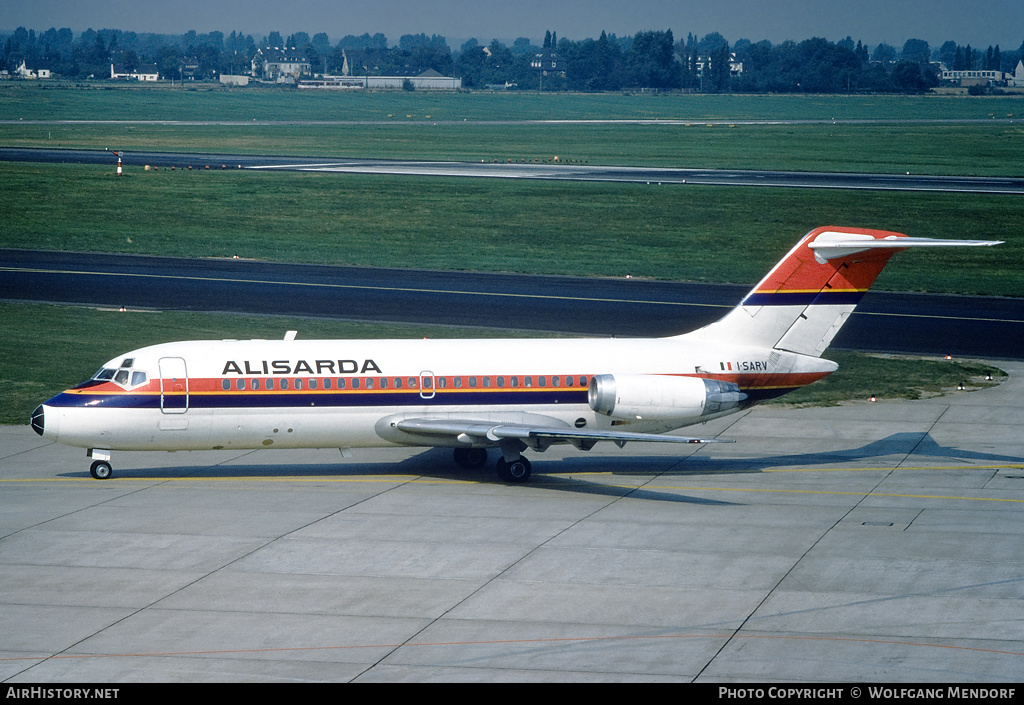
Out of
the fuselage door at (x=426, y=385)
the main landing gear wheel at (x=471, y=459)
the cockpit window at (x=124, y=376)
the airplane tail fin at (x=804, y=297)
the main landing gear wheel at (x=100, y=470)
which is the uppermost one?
the airplane tail fin at (x=804, y=297)

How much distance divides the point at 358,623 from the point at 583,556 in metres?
5.47

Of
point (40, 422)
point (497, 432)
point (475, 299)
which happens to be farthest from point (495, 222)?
point (40, 422)

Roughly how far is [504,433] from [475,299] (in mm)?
26184

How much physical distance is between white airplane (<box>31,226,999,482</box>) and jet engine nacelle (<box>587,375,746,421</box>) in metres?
0.03

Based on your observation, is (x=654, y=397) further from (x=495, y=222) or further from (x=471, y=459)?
(x=495, y=222)

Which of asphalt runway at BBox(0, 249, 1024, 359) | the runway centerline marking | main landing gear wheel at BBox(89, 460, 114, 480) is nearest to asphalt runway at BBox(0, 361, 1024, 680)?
main landing gear wheel at BBox(89, 460, 114, 480)

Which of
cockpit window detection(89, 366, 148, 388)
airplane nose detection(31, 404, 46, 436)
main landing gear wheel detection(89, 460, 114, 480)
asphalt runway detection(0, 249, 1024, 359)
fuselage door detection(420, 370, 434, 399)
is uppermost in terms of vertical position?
cockpit window detection(89, 366, 148, 388)

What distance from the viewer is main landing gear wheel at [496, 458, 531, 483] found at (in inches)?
1173

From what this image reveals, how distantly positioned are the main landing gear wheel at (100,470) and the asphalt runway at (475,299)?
20.6 m

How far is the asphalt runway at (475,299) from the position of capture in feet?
Answer: 158

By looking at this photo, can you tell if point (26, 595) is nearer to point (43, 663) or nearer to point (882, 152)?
point (43, 663)

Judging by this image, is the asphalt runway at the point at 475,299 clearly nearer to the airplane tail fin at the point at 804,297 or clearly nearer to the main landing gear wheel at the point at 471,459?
the airplane tail fin at the point at 804,297

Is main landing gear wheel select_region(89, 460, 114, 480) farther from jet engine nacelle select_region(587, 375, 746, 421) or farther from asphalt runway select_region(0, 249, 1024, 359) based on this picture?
asphalt runway select_region(0, 249, 1024, 359)

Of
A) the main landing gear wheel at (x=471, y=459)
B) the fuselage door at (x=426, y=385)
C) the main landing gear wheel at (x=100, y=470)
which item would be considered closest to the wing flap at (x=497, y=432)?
the fuselage door at (x=426, y=385)
